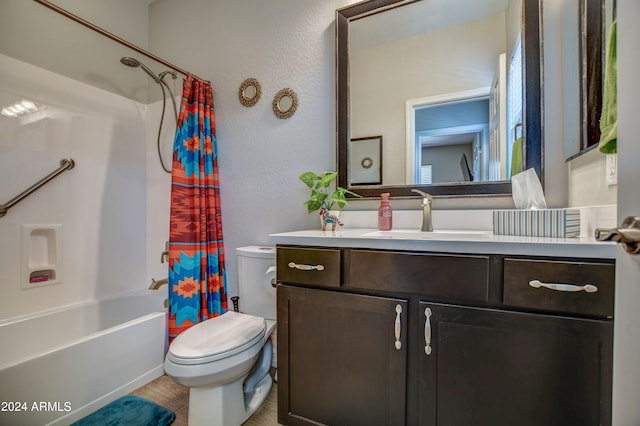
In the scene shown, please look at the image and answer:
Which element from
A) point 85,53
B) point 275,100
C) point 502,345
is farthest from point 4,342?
point 502,345

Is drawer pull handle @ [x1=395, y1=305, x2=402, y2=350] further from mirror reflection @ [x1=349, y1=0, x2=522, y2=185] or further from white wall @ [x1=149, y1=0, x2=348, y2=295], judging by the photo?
white wall @ [x1=149, y1=0, x2=348, y2=295]

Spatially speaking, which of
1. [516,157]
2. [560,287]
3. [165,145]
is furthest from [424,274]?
[165,145]

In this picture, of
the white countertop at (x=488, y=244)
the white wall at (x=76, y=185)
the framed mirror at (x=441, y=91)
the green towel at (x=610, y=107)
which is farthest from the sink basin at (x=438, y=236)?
the white wall at (x=76, y=185)

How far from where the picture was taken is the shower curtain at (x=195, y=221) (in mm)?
1727

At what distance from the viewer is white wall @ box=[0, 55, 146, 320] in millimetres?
1664

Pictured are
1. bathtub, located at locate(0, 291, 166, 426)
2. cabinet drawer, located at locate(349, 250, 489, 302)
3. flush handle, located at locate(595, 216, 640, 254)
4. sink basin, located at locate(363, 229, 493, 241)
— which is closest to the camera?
flush handle, located at locate(595, 216, 640, 254)

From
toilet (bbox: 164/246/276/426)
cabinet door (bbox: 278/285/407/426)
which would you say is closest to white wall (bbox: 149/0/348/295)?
toilet (bbox: 164/246/276/426)

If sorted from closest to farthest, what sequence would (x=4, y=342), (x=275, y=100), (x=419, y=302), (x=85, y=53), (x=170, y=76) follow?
(x=419, y=302) < (x=4, y=342) < (x=275, y=100) < (x=85, y=53) < (x=170, y=76)

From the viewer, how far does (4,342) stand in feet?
5.08

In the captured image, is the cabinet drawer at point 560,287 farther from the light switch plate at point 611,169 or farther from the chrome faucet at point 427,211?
the chrome faucet at point 427,211

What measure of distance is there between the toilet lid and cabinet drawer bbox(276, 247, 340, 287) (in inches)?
13.7

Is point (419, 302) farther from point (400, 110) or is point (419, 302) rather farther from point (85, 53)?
point (85, 53)

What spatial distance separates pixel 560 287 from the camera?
30.4 inches

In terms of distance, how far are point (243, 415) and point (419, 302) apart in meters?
1.02
